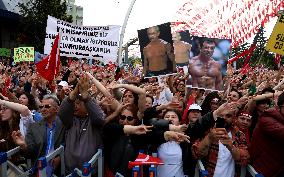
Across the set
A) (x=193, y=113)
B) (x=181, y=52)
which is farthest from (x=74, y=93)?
(x=181, y=52)

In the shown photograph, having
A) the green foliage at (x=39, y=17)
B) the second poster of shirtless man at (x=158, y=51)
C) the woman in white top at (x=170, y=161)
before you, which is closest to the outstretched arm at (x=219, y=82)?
the second poster of shirtless man at (x=158, y=51)

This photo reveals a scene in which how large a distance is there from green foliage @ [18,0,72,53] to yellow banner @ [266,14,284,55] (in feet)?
71.7

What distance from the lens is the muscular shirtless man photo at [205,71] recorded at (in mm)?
7512

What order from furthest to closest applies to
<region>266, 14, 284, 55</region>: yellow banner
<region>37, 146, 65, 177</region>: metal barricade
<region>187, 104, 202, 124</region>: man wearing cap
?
<region>266, 14, 284, 55</region>: yellow banner
<region>187, 104, 202, 124</region>: man wearing cap
<region>37, 146, 65, 177</region>: metal barricade

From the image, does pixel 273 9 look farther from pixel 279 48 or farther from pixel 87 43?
pixel 87 43

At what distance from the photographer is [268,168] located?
4.81m

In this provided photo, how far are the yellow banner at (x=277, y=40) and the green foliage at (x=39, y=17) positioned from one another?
21866 mm

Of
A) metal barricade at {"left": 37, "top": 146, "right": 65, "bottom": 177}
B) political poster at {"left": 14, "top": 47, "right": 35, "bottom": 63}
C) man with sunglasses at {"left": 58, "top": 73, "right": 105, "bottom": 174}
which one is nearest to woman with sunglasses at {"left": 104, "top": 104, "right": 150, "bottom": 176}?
man with sunglasses at {"left": 58, "top": 73, "right": 105, "bottom": 174}

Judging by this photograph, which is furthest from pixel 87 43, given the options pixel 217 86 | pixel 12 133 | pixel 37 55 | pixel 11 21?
pixel 11 21

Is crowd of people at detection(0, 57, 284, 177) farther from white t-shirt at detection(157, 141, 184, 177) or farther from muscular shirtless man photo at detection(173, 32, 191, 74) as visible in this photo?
muscular shirtless man photo at detection(173, 32, 191, 74)

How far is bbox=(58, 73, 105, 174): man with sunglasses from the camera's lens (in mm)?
5238

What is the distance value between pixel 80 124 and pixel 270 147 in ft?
7.00

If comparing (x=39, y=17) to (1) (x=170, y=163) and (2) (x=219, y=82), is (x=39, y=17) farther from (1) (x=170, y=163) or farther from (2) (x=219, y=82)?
(1) (x=170, y=163)

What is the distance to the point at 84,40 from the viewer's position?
31.9 feet
